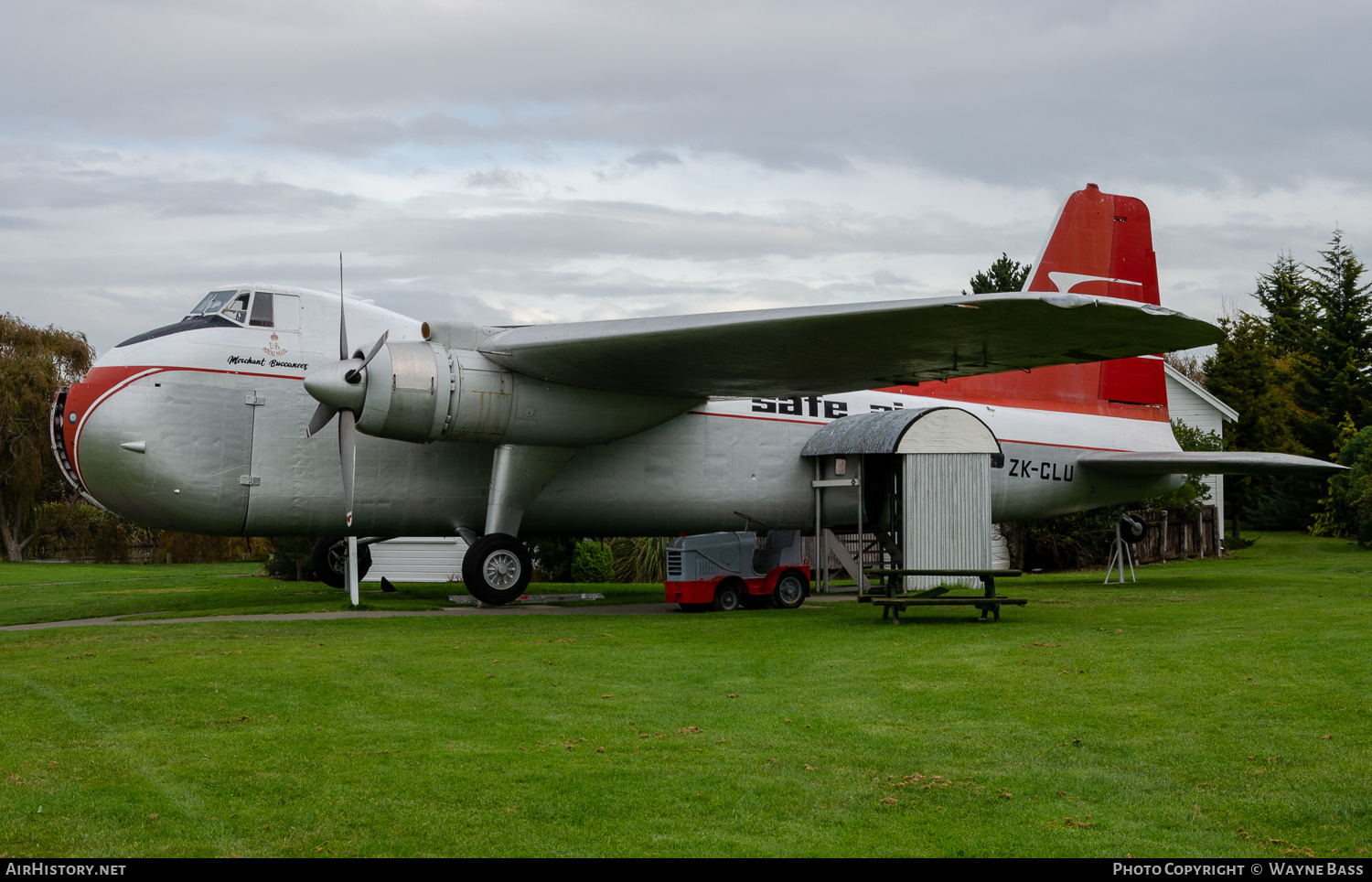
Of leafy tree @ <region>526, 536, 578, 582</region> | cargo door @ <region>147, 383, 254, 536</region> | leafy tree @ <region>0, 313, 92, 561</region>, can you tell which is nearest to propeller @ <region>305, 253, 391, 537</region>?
cargo door @ <region>147, 383, 254, 536</region>

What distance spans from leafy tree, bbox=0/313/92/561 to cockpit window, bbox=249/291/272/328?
25779 mm

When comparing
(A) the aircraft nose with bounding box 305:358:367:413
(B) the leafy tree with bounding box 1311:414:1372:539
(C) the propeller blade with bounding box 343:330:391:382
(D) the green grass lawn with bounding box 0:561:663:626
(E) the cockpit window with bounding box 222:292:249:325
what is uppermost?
(E) the cockpit window with bounding box 222:292:249:325

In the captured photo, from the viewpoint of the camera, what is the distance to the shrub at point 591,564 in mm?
29656

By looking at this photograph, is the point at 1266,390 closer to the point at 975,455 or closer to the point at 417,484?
the point at 975,455

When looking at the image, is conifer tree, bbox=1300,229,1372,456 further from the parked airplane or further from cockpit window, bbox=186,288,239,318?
cockpit window, bbox=186,288,239,318

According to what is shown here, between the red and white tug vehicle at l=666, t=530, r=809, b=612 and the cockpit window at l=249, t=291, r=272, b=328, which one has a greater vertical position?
the cockpit window at l=249, t=291, r=272, b=328

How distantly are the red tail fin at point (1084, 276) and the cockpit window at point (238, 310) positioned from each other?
13.0 m

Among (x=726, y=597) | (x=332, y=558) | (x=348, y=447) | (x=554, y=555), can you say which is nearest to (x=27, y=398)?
(x=554, y=555)

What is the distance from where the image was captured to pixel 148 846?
4.81 m

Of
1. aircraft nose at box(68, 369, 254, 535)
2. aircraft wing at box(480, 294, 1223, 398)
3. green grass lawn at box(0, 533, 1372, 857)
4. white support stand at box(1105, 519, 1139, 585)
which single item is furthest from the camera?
white support stand at box(1105, 519, 1139, 585)

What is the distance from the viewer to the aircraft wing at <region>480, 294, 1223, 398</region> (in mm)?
13555

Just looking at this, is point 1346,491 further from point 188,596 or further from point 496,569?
point 188,596

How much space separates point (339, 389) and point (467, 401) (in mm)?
1812

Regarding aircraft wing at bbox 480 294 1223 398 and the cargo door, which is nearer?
aircraft wing at bbox 480 294 1223 398
